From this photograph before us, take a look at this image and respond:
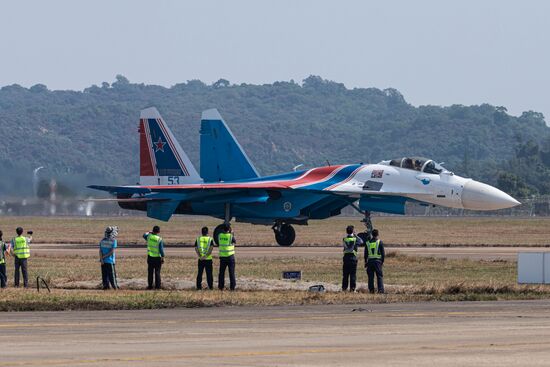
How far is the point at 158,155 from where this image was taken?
5122cm

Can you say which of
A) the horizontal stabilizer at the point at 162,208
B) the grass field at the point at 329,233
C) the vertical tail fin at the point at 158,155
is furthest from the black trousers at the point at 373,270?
the vertical tail fin at the point at 158,155

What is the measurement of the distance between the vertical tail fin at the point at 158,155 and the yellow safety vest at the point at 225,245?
22472 millimetres

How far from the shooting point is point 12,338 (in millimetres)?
18547

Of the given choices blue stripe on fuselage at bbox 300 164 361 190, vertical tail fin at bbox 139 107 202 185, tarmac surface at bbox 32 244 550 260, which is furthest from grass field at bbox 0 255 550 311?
vertical tail fin at bbox 139 107 202 185

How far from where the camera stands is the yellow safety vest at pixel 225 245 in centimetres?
2862

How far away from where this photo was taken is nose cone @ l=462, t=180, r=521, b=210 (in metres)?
46.1

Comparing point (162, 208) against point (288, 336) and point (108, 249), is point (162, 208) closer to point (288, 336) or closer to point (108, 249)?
point (108, 249)

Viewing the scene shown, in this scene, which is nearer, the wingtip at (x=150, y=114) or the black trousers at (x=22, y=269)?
the black trousers at (x=22, y=269)

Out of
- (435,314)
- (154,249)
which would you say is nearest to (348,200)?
(154,249)

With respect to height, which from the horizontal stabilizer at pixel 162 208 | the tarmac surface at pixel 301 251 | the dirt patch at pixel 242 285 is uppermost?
the horizontal stabilizer at pixel 162 208

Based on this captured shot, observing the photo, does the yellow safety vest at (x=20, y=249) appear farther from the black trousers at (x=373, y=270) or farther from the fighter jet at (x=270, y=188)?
the fighter jet at (x=270, y=188)

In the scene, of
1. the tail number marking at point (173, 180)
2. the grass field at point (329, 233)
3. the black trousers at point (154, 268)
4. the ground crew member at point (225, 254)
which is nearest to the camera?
the ground crew member at point (225, 254)

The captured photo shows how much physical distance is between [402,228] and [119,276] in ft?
126

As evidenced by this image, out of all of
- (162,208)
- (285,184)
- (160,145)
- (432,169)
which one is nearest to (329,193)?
(285,184)
